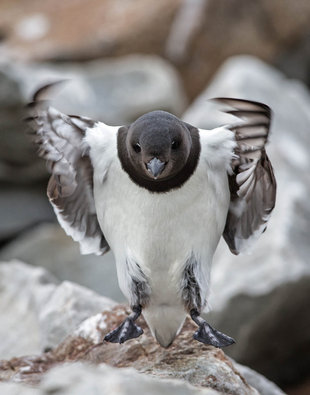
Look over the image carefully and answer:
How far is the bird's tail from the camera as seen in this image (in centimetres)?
514

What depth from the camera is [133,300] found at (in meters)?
5.10

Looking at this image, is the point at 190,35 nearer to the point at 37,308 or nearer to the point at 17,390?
the point at 37,308

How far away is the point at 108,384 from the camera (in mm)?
2955

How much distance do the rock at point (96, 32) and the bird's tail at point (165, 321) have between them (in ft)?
28.1

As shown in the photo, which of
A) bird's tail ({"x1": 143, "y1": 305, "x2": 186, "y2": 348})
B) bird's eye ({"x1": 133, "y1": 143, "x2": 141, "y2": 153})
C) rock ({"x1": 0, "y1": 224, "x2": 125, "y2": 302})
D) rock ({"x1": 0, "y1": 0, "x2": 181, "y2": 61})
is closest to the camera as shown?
bird's eye ({"x1": 133, "y1": 143, "x2": 141, "y2": 153})

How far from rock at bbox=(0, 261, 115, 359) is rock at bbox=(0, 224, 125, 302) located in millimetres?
2099

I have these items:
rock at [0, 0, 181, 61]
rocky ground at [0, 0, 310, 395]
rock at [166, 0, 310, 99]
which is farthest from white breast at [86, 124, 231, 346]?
rock at [166, 0, 310, 99]

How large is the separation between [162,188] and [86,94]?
7073 mm

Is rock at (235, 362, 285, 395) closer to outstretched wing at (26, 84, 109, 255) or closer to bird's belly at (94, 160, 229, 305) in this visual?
bird's belly at (94, 160, 229, 305)

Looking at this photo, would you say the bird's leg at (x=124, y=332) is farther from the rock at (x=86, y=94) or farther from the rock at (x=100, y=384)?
the rock at (x=86, y=94)

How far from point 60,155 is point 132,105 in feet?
21.6

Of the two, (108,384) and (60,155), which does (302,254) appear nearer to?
(60,155)

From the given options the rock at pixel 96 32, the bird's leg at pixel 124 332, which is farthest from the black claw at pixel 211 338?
the rock at pixel 96 32

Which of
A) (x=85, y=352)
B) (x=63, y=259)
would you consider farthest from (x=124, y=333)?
(x=63, y=259)
